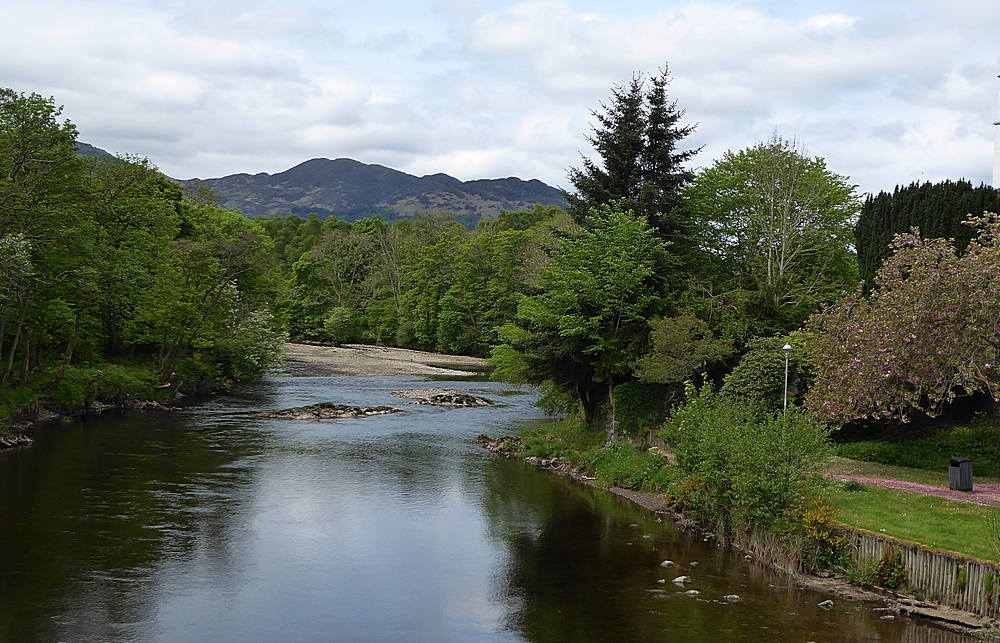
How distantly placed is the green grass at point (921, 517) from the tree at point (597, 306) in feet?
48.4

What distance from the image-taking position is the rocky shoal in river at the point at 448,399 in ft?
185

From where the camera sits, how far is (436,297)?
10575cm

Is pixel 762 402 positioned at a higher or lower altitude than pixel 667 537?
higher

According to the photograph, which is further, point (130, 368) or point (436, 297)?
point (436, 297)

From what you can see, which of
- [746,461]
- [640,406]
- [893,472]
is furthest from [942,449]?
[640,406]

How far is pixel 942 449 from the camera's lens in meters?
28.7

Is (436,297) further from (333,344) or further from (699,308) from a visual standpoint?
(699,308)

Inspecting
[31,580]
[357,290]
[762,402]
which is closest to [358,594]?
[31,580]

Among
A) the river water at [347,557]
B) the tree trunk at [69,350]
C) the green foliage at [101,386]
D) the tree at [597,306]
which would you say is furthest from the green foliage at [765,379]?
the tree trunk at [69,350]

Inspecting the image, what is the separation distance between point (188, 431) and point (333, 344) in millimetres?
68307

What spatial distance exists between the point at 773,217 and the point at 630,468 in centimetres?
1700

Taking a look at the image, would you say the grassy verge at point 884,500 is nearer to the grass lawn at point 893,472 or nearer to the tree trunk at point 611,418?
the grass lawn at point 893,472

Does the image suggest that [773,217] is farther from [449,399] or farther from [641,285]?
[449,399]

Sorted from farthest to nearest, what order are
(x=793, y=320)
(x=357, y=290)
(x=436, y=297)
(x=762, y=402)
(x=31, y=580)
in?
1. (x=357, y=290)
2. (x=436, y=297)
3. (x=793, y=320)
4. (x=762, y=402)
5. (x=31, y=580)
